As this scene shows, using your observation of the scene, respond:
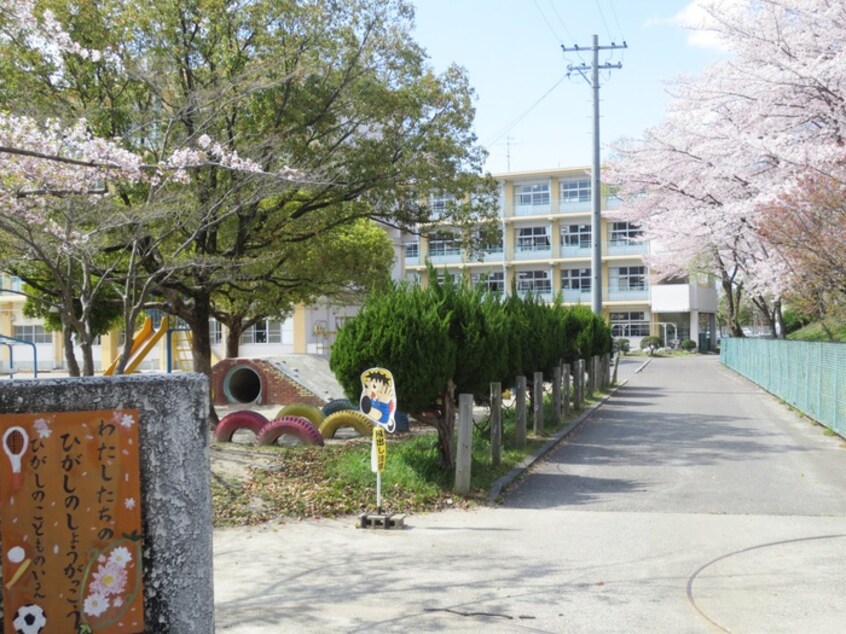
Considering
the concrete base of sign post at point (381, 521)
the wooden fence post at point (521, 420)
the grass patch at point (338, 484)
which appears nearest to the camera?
the concrete base of sign post at point (381, 521)

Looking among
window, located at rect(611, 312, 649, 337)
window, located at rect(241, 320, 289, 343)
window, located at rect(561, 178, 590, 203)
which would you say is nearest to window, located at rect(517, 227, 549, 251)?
window, located at rect(561, 178, 590, 203)

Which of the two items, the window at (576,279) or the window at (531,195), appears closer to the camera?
the window at (576,279)

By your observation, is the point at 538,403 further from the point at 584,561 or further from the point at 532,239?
the point at 532,239

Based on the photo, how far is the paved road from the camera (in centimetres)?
553

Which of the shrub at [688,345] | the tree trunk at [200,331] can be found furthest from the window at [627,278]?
the tree trunk at [200,331]

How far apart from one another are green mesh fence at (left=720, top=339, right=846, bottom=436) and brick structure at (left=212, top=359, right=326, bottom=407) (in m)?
11.4

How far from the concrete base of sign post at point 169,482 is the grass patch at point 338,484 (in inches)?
187

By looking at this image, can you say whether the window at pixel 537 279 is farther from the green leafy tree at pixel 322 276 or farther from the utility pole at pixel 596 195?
the green leafy tree at pixel 322 276

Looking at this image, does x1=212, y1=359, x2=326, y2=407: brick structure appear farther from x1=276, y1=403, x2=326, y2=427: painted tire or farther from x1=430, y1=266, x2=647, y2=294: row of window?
x1=430, y1=266, x2=647, y2=294: row of window

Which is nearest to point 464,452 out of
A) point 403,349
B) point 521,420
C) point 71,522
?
point 403,349

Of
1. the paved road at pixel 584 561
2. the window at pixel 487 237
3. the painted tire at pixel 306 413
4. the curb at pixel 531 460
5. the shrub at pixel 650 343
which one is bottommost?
the paved road at pixel 584 561

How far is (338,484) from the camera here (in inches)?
388

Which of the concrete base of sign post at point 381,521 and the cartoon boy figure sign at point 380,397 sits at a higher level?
the cartoon boy figure sign at point 380,397

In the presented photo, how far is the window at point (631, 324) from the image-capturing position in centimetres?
6500
